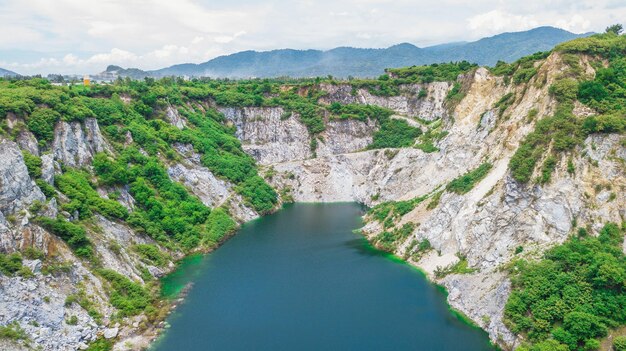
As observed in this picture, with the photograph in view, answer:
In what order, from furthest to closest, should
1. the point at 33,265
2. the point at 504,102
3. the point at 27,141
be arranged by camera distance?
the point at 504,102, the point at 27,141, the point at 33,265

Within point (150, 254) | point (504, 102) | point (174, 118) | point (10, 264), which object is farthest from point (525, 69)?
point (10, 264)

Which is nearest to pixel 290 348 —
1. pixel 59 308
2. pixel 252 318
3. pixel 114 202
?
pixel 252 318

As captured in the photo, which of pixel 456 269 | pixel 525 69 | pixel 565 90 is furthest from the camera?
pixel 525 69

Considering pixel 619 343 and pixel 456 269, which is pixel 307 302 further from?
pixel 619 343

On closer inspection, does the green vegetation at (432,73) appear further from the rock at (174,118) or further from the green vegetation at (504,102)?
the rock at (174,118)

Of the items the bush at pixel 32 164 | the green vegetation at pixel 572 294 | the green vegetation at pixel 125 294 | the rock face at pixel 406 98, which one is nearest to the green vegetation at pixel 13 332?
the green vegetation at pixel 125 294
